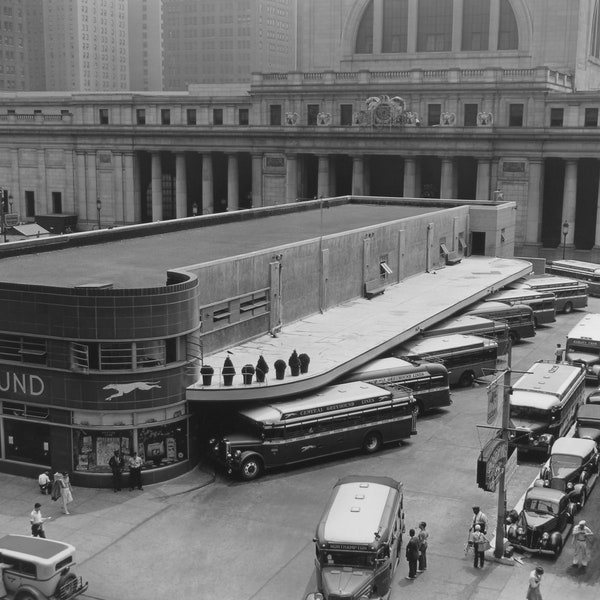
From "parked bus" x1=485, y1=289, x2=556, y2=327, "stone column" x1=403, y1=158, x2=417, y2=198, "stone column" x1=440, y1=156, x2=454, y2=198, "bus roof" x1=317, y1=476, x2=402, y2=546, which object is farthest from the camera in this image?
"stone column" x1=403, y1=158, x2=417, y2=198

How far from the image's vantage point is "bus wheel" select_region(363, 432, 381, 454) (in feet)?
141

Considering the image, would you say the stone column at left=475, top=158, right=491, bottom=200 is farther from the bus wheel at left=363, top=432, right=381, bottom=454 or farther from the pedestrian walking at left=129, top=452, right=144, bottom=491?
the pedestrian walking at left=129, top=452, right=144, bottom=491

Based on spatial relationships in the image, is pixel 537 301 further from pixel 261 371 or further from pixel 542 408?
pixel 261 371

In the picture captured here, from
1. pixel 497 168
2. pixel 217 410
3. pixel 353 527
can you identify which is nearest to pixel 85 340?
pixel 217 410

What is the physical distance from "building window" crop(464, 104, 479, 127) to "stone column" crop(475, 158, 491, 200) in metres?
3.81

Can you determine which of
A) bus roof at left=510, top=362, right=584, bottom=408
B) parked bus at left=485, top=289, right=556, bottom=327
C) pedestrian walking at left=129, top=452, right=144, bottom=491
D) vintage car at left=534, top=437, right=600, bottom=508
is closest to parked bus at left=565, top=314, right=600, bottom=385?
bus roof at left=510, top=362, right=584, bottom=408

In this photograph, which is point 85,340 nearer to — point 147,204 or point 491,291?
point 491,291

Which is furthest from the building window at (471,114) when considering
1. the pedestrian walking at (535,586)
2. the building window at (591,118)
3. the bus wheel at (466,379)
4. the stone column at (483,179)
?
the pedestrian walking at (535,586)

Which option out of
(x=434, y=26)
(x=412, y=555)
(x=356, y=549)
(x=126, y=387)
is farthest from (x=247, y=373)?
(x=434, y=26)

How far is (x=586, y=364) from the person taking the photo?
2219 inches

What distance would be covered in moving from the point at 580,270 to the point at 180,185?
1949 inches

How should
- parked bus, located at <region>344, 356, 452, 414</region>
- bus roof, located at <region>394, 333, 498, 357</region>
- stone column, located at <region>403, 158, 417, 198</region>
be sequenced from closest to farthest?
parked bus, located at <region>344, 356, 452, 414</region> → bus roof, located at <region>394, 333, 498, 357</region> → stone column, located at <region>403, 158, 417, 198</region>

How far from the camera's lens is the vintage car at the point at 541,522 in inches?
1321

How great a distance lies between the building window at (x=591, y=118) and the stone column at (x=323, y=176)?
2765 cm
